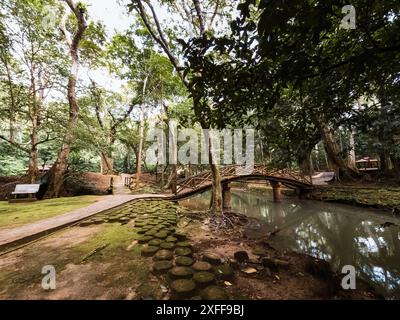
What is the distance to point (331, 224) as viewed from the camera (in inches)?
350

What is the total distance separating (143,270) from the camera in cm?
312

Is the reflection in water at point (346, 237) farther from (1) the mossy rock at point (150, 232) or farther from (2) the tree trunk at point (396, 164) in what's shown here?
(2) the tree trunk at point (396, 164)

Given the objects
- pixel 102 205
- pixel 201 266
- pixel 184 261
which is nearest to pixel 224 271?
pixel 201 266

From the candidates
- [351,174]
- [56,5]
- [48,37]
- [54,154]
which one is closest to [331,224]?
[351,174]

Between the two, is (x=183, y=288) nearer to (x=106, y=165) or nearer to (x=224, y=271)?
(x=224, y=271)

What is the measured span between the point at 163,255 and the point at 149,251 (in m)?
0.31

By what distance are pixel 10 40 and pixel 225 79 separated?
10372mm

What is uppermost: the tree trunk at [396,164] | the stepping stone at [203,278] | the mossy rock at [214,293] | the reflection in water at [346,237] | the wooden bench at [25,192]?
the tree trunk at [396,164]

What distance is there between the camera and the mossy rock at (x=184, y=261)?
10.9 ft

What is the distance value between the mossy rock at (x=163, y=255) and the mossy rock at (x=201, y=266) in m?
0.49

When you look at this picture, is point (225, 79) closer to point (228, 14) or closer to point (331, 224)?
point (228, 14)

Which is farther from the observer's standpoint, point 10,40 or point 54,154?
point 54,154

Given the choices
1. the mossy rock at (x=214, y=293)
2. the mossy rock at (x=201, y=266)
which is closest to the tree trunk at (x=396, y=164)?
the mossy rock at (x=201, y=266)

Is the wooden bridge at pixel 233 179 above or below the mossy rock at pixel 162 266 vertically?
above
